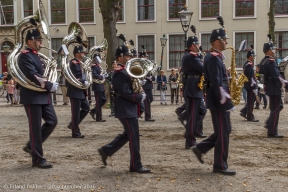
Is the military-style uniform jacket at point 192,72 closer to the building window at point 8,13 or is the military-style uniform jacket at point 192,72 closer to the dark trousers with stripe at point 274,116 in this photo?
the dark trousers with stripe at point 274,116

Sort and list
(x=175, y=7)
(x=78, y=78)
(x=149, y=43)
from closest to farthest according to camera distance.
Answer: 1. (x=78, y=78)
2. (x=175, y=7)
3. (x=149, y=43)

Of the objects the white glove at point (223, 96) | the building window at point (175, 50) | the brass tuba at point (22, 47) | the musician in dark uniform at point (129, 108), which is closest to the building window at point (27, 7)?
the building window at point (175, 50)

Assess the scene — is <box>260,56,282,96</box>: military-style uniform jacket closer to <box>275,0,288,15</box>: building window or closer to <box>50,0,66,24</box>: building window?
<box>275,0,288,15</box>: building window

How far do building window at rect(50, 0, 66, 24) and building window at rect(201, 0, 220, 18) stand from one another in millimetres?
10308

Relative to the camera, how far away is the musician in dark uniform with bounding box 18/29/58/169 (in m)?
7.43

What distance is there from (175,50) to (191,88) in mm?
25406

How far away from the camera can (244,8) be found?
107 ft

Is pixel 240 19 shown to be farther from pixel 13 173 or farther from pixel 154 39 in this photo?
pixel 13 173

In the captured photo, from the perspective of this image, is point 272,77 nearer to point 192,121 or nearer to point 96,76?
point 192,121

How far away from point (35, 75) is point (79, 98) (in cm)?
353

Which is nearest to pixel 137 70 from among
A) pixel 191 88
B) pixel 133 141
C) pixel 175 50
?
pixel 133 141

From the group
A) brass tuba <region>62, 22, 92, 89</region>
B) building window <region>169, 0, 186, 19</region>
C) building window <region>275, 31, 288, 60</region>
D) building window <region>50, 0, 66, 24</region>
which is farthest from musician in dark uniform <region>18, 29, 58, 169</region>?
building window <region>50, 0, 66, 24</region>

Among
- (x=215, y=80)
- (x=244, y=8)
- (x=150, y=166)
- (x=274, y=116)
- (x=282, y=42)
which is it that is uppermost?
(x=244, y=8)

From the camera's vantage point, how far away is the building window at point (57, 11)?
3506 centimetres
